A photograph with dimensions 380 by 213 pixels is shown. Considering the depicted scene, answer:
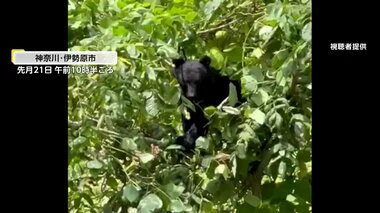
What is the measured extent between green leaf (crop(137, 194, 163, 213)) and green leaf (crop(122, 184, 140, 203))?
1.0 inches

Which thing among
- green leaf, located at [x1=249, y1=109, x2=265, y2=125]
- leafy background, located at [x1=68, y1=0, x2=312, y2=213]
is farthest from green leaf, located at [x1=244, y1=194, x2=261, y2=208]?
green leaf, located at [x1=249, y1=109, x2=265, y2=125]

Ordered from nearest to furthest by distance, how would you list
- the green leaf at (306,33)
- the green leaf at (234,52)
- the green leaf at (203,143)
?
1. the green leaf at (306,33)
2. the green leaf at (203,143)
3. the green leaf at (234,52)

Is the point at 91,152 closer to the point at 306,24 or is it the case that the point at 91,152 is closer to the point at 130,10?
the point at 130,10

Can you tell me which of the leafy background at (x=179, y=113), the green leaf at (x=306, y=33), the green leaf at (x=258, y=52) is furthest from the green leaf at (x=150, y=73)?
the green leaf at (x=306, y=33)

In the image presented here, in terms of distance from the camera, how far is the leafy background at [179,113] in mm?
1710

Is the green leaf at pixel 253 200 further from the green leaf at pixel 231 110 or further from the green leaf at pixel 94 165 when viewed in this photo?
the green leaf at pixel 94 165

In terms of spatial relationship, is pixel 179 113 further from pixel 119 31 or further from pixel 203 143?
pixel 119 31

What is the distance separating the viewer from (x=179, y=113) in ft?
6.15

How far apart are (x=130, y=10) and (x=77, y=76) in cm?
21

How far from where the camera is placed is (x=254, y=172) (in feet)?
6.08

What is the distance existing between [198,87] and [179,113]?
1.13ft

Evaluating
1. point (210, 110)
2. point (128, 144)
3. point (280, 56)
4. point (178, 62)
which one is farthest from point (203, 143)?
point (178, 62)

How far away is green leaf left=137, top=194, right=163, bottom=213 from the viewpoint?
1689 mm

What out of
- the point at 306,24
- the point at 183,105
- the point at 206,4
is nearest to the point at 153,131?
the point at 183,105
